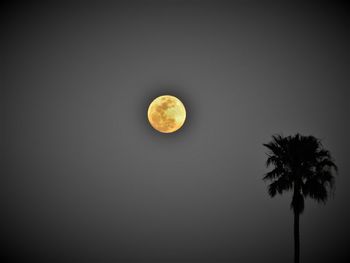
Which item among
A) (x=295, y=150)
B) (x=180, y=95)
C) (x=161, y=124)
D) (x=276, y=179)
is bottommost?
(x=276, y=179)

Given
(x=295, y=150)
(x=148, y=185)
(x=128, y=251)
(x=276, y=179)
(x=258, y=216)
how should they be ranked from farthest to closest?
(x=148, y=185) < (x=258, y=216) < (x=128, y=251) < (x=276, y=179) < (x=295, y=150)

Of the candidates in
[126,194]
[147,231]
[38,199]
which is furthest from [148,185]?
[38,199]

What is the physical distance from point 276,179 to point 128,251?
34061 millimetres

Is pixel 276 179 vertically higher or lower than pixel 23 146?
lower

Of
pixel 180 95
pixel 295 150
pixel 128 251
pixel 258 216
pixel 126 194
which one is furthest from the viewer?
pixel 126 194

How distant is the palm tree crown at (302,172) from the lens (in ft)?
38.5

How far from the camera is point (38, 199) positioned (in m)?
50.6

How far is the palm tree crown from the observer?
38.5 feet

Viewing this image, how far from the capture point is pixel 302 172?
471 inches

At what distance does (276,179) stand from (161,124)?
28.0 metres

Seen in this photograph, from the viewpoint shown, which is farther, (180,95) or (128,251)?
(180,95)

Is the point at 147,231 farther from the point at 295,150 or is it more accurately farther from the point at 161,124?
the point at 295,150

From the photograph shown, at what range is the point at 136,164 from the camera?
80125mm

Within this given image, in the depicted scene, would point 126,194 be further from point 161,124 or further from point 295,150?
point 295,150
